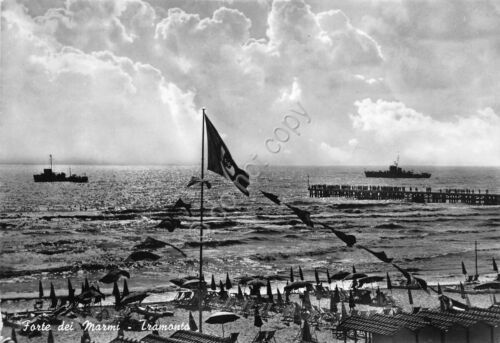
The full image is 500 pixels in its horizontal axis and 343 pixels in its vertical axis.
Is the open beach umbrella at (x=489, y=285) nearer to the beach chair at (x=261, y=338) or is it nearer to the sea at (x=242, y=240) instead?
the sea at (x=242, y=240)

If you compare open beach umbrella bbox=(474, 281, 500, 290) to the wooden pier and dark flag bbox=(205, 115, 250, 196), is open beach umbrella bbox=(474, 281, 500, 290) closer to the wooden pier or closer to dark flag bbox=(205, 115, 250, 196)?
dark flag bbox=(205, 115, 250, 196)

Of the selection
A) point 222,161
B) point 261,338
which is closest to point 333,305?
point 261,338

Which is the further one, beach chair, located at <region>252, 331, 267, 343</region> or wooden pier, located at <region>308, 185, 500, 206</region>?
wooden pier, located at <region>308, 185, 500, 206</region>

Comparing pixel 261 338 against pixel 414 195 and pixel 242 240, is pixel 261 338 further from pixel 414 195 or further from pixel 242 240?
pixel 414 195

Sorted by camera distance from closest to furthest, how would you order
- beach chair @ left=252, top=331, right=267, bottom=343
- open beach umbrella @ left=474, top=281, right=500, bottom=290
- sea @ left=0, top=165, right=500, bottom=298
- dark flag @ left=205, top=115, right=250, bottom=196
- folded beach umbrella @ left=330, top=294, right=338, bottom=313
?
1. dark flag @ left=205, top=115, right=250, bottom=196
2. beach chair @ left=252, top=331, right=267, bottom=343
3. folded beach umbrella @ left=330, top=294, right=338, bottom=313
4. open beach umbrella @ left=474, top=281, right=500, bottom=290
5. sea @ left=0, top=165, right=500, bottom=298

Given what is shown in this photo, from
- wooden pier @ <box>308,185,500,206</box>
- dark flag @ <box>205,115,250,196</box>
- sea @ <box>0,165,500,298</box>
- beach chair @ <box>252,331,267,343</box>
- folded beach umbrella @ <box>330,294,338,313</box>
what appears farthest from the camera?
wooden pier @ <box>308,185,500,206</box>

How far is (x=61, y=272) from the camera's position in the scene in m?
38.2

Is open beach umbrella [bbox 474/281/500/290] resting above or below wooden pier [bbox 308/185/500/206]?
below

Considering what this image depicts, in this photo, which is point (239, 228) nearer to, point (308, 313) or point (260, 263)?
point (260, 263)

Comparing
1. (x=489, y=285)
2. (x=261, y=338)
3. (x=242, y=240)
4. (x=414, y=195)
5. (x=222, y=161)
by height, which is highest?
(x=222, y=161)

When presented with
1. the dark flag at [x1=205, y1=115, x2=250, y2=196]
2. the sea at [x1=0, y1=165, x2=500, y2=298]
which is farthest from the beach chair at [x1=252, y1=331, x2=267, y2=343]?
the dark flag at [x1=205, y1=115, x2=250, y2=196]

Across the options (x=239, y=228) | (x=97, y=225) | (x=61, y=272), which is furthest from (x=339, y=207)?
(x=61, y=272)

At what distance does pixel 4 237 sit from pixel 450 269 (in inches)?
1700

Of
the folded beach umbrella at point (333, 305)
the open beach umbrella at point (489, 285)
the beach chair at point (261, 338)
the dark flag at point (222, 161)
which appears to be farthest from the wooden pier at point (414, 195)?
the dark flag at point (222, 161)
